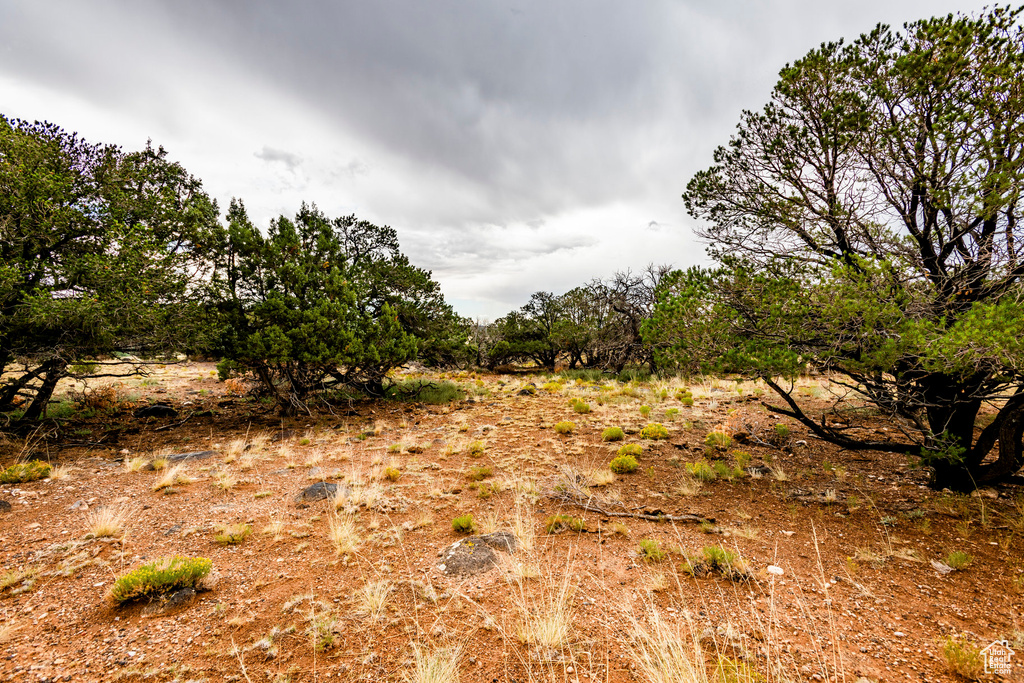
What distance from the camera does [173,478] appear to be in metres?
6.82

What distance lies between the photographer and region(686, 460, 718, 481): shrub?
6930mm

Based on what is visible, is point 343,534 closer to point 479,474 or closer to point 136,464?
point 479,474

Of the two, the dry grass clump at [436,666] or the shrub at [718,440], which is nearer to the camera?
the dry grass clump at [436,666]

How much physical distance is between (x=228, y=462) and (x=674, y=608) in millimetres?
8843

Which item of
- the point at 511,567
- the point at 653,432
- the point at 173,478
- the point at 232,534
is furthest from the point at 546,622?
the point at 173,478

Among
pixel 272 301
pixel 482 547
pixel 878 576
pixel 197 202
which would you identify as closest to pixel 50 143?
pixel 197 202

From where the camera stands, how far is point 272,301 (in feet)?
34.9

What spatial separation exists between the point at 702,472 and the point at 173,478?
374 inches

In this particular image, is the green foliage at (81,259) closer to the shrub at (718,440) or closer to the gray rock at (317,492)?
the gray rock at (317,492)

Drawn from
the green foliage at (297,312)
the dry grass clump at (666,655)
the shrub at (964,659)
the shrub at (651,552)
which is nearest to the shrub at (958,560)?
the shrub at (964,659)

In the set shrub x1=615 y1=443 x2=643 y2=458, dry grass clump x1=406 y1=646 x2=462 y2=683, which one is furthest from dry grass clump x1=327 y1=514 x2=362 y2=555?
shrub x1=615 y1=443 x2=643 y2=458

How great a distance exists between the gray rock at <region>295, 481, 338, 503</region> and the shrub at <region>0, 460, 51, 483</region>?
4.62 m

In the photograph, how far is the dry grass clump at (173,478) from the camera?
657cm

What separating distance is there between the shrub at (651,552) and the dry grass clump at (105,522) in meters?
6.80
